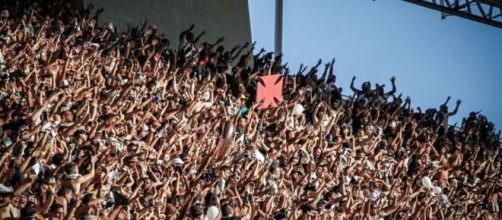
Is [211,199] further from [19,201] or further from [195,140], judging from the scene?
[19,201]

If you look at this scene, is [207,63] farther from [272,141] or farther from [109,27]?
[272,141]

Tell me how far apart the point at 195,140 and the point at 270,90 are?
3.19m

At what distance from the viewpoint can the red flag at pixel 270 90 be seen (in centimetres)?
1319

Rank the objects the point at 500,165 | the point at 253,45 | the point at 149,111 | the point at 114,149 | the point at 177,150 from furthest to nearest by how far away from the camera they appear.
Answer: the point at 253,45 → the point at 500,165 → the point at 149,111 → the point at 177,150 → the point at 114,149

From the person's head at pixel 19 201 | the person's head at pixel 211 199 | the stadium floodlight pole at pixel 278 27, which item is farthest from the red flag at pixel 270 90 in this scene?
the person's head at pixel 19 201

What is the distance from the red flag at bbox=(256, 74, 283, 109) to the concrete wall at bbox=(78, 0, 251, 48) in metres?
3.34

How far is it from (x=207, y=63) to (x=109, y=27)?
6.50ft

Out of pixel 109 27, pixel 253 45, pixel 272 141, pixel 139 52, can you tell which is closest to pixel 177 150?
pixel 272 141

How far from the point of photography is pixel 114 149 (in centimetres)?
890

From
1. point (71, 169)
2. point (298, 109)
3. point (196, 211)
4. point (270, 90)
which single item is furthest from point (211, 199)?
point (270, 90)

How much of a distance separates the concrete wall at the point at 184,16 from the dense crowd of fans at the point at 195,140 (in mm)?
437

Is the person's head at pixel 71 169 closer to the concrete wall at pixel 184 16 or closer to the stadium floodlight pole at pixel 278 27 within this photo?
the concrete wall at pixel 184 16

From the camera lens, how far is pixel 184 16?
16.5 metres

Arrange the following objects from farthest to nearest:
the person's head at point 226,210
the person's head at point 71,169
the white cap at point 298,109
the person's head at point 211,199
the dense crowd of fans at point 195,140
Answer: the white cap at point 298,109 → the person's head at point 211,199 → the person's head at point 226,210 → the dense crowd of fans at point 195,140 → the person's head at point 71,169
